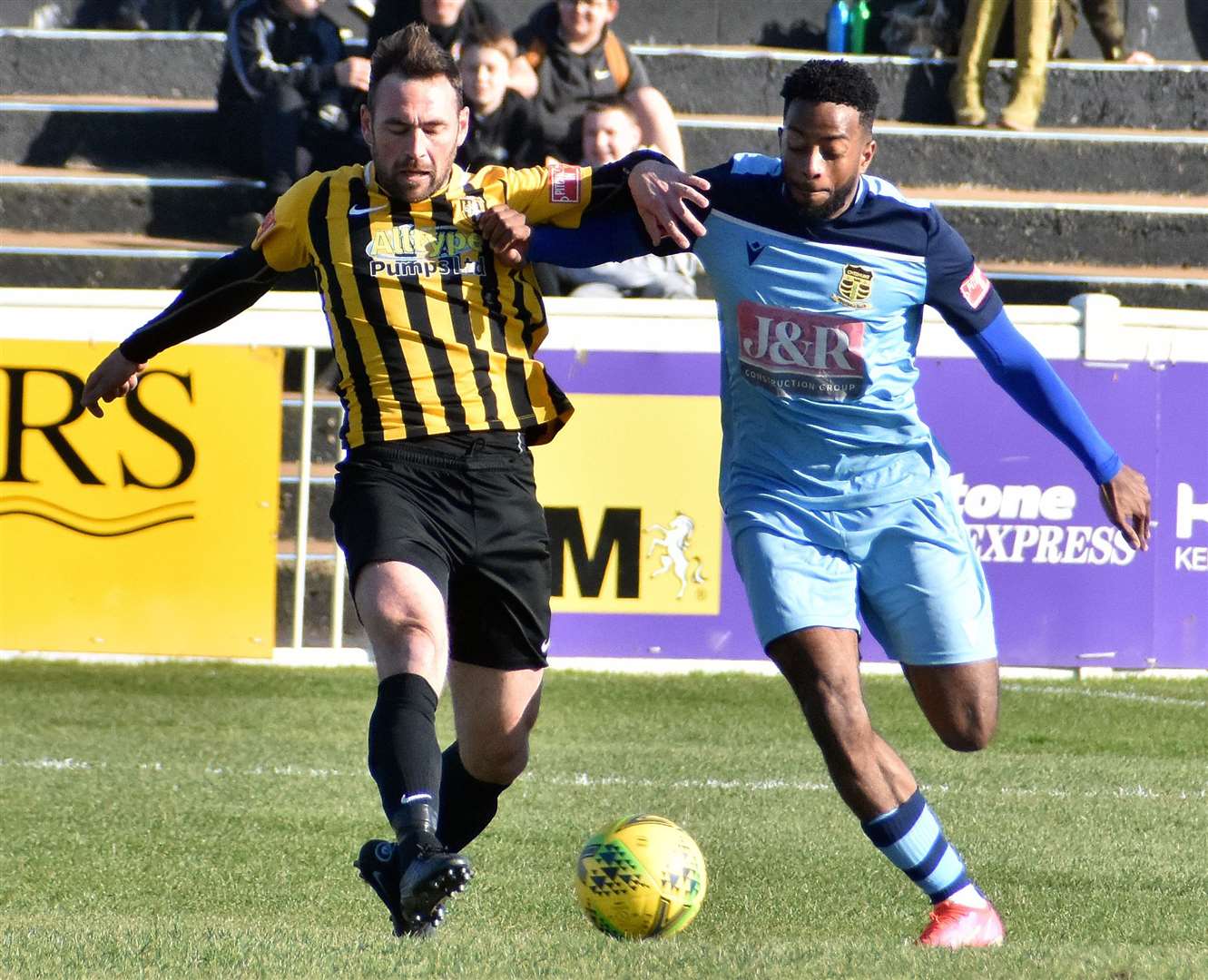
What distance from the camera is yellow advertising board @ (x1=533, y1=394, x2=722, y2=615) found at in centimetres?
939

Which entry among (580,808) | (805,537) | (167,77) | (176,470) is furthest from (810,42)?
(805,537)

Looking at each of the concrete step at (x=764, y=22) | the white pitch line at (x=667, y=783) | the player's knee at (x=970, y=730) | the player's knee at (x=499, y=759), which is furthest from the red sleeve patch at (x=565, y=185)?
the concrete step at (x=764, y=22)

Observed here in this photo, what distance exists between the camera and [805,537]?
4.87 m

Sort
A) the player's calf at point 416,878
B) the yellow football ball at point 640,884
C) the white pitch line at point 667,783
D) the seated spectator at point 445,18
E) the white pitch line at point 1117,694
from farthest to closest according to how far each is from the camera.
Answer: the seated spectator at point 445,18 < the white pitch line at point 1117,694 < the white pitch line at point 667,783 < the yellow football ball at point 640,884 < the player's calf at point 416,878

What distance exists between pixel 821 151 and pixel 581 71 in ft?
24.2

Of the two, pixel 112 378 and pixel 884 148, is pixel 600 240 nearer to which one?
pixel 112 378

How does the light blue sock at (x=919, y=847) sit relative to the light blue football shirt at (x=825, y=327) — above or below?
below

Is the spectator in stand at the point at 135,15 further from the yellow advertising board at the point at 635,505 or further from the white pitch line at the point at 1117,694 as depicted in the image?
the white pitch line at the point at 1117,694

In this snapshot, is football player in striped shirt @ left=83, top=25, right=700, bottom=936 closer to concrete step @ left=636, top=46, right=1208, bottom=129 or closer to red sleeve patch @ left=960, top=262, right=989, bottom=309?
red sleeve patch @ left=960, top=262, right=989, bottom=309

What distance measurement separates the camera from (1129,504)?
16.3 ft

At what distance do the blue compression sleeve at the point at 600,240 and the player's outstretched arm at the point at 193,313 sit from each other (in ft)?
2.42

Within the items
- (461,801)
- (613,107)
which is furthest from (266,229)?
(613,107)

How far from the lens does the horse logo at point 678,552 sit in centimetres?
939

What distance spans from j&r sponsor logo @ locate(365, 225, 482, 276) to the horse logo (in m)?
4.78
